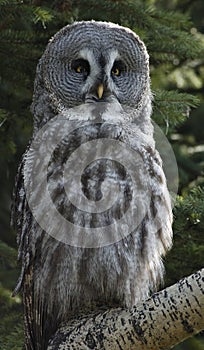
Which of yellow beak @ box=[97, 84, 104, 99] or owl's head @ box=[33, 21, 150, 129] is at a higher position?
owl's head @ box=[33, 21, 150, 129]

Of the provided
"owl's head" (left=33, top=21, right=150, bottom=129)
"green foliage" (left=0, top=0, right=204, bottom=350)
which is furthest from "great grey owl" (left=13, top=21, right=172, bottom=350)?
"green foliage" (left=0, top=0, right=204, bottom=350)

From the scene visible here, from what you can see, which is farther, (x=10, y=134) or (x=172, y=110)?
(x=10, y=134)

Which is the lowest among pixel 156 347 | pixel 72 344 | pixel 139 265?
pixel 156 347

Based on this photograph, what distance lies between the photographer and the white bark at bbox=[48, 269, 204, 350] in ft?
10.1

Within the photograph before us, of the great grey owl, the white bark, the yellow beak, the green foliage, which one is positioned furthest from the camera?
the green foliage

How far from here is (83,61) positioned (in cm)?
430

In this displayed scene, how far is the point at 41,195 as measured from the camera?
3.94 meters

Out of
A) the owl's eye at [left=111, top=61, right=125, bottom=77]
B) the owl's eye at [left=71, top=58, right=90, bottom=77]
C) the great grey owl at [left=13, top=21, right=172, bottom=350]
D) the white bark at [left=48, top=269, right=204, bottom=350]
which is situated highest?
the owl's eye at [left=71, top=58, right=90, bottom=77]

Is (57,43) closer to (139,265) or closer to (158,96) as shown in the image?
(158,96)

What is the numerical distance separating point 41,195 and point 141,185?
1.62 feet

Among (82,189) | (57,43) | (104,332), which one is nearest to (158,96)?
(57,43)

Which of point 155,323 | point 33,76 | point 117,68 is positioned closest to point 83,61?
point 117,68

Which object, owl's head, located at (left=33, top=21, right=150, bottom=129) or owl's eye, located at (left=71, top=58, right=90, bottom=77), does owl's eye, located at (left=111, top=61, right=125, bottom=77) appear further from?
owl's eye, located at (left=71, top=58, right=90, bottom=77)

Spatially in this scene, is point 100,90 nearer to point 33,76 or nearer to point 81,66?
point 81,66
